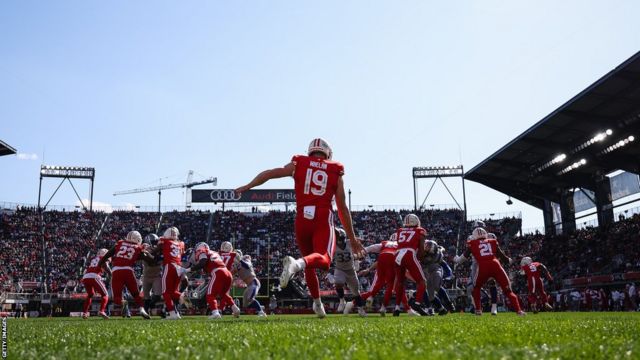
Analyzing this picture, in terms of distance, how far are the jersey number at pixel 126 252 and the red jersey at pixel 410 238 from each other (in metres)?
7.60

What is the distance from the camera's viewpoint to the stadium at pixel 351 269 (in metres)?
4.71

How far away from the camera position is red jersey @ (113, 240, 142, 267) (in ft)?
47.7

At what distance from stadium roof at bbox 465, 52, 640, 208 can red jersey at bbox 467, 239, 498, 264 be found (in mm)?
18222

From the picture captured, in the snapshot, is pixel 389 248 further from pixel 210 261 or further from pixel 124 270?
pixel 124 270

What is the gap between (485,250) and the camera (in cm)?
1433

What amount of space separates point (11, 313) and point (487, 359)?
43.6 m

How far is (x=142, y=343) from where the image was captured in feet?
14.9

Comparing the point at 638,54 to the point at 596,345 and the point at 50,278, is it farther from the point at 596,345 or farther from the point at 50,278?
the point at 50,278

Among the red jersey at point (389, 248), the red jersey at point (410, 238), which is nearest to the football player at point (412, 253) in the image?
the red jersey at point (410, 238)

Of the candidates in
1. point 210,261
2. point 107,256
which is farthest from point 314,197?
point 107,256

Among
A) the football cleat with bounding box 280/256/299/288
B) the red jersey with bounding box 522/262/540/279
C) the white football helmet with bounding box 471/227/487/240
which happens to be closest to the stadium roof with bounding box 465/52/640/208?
the red jersey with bounding box 522/262/540/279

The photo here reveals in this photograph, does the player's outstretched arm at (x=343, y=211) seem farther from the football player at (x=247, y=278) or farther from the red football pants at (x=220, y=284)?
the football player at (x=247, y=278)

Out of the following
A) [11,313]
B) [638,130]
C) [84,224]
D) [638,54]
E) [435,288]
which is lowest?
[11,313]

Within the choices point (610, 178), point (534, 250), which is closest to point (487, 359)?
point (610, 178)
